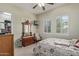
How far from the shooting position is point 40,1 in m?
2.15

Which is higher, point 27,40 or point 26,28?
point 26,28

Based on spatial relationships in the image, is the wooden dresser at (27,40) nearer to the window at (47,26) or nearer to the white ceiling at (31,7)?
the window at (47,26)

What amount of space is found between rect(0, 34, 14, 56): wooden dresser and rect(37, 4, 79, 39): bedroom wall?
1.98 ft

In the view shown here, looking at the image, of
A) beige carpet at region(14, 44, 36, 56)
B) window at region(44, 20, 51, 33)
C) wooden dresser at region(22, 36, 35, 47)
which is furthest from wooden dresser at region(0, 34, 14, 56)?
window at region(44, 20, 51, 33)

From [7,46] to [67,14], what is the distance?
1326 millimetres

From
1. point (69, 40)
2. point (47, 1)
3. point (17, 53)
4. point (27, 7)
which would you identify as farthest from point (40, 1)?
point (17, 53)

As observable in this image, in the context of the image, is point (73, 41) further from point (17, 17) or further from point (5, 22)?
point (5, 22)

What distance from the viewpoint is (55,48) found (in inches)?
86.7

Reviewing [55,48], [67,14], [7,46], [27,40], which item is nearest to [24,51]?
[27,40]

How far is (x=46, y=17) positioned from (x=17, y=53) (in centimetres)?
91

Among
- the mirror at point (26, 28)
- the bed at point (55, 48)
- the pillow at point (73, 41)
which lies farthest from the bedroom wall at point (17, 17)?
the pillow at point (73, 41)

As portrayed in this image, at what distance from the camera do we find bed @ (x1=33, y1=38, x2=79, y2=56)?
2119mm

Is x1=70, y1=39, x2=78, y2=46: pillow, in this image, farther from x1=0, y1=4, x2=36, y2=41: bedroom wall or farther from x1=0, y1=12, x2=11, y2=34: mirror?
x1=0, y1=12, x2=11, y2=34: mirror

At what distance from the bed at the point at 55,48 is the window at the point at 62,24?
195mm
